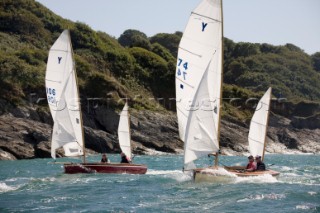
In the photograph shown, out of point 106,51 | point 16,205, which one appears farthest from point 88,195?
point 106,51

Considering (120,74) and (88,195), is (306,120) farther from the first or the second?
(88,195)

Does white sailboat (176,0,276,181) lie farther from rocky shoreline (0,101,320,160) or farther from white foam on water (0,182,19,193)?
rocky shoreline (0,101,320,160)

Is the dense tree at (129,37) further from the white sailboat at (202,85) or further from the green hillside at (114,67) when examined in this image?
the white sailboat at (202,85)

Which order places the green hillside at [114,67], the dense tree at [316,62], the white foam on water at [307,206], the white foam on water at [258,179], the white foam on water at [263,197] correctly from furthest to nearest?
the dense tree at [316,62] < the green hillside at [114,67] < the white foam on water at [258,179] < the white foam on water at [263,197] < the white foam on water at [307,206]

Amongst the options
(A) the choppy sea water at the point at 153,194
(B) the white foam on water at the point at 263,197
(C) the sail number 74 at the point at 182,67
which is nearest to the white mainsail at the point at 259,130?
(A) the choppy sea water at the point at 153,194

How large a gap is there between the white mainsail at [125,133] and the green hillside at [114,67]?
93.9ft

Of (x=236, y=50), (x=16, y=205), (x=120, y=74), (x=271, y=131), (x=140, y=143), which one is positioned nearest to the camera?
(x=16, y=205)

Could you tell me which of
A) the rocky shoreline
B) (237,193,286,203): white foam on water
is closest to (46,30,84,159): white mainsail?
(237,193,286,203): white foam on water

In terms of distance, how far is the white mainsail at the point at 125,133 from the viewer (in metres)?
41.2

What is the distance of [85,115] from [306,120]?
3803 centimetres

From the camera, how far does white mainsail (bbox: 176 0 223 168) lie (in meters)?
31.3

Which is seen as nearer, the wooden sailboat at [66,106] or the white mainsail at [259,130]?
the white mainsail at [259,130]

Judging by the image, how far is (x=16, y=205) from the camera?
24.8m

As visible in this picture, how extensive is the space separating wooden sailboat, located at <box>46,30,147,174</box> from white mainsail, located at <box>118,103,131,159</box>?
2.43 meters
